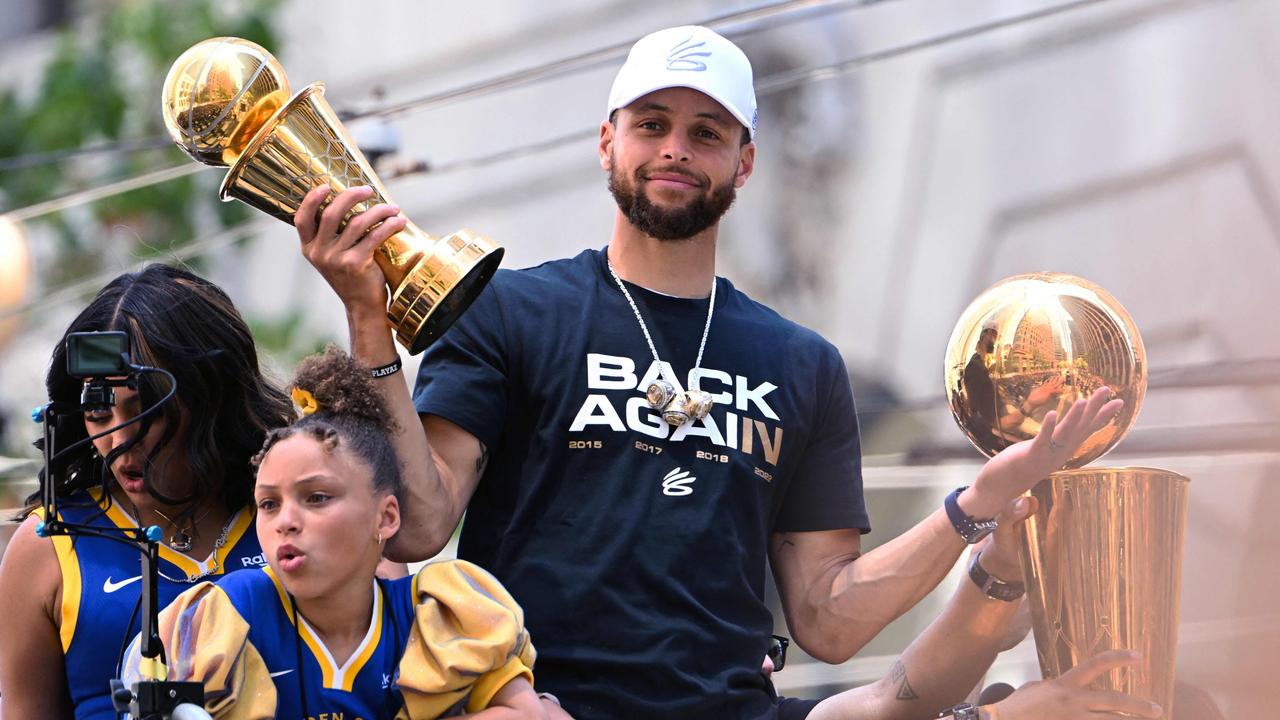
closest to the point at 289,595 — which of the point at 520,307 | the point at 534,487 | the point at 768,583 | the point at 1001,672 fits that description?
the point at 534,487

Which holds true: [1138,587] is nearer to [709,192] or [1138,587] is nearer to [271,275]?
[709,192]

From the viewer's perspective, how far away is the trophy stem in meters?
2.71

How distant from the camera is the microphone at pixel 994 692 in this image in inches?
135

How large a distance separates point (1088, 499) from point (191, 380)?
5.07 feet

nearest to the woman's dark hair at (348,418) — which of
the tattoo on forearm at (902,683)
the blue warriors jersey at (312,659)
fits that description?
the blue warriors jersey at (312,659)

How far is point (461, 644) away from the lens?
2.42 metres

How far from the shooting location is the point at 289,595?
2.47m

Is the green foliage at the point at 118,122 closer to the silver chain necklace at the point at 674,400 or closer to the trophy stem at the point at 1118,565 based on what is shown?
the silver chain necklace at the point at 674,400

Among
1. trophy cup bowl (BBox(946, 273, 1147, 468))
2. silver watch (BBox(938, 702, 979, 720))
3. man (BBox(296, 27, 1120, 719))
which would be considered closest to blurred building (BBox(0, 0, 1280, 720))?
trophy cup bowl (BBox(946, 273, 1147, 468))

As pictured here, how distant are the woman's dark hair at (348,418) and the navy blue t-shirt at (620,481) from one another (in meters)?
0.22

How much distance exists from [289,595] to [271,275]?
24.6 feet

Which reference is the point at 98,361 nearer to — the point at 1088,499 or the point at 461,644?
the point at 461,644

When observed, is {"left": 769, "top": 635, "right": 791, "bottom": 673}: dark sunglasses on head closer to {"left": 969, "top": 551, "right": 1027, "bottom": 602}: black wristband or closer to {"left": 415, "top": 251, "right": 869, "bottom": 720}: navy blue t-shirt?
{"left": 415, "top": 251, "right": 869, "bottom": 720}: navy blue t-shirt

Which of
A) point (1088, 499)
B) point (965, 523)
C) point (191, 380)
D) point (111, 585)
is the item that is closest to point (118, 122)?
point (191, 380)
